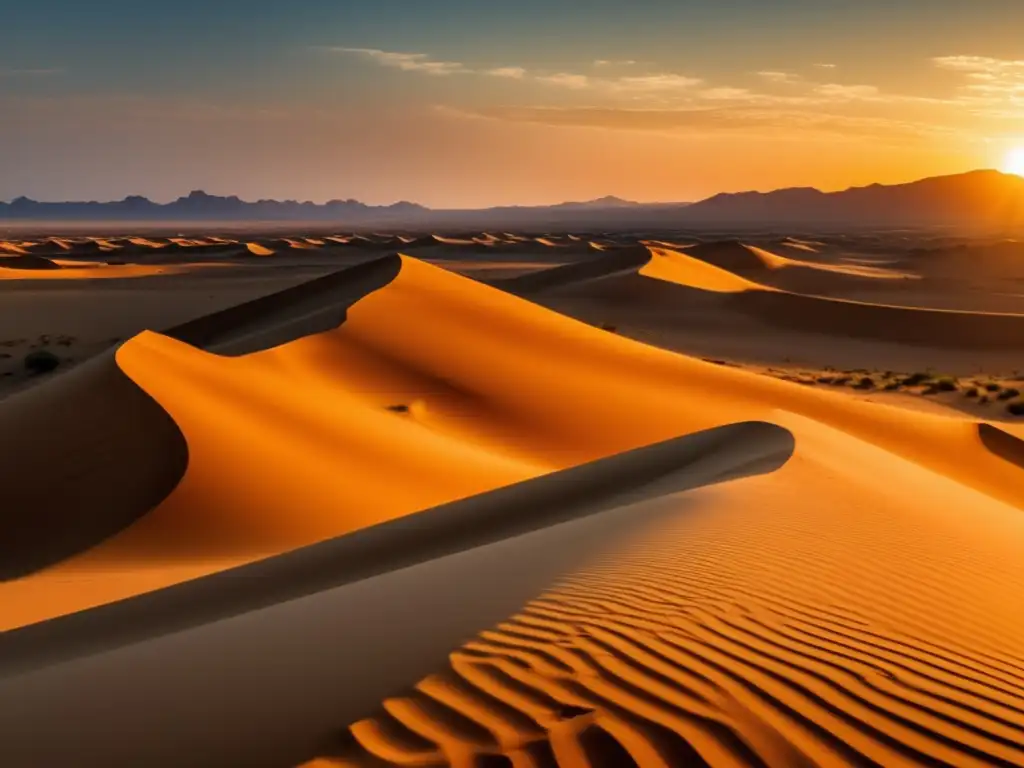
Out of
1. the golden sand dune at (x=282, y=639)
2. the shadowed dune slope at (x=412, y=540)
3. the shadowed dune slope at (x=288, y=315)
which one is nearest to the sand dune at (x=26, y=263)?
the shadowed dune slope at (x=288, y=315)

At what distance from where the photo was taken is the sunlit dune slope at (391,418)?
376 inches

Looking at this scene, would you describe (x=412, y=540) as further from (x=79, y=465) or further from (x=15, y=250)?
(x=15, y=250)

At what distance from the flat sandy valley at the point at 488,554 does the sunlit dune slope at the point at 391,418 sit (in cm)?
7

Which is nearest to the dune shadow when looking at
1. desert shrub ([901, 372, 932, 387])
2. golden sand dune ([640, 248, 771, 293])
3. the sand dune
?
desert shrub ([901, 372, 932, 387])

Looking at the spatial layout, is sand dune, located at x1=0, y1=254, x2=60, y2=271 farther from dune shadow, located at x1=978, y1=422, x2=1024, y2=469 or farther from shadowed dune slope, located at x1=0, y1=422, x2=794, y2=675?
shadowed dune slope, located at x1=0, y1=422, x2=794, y2=675

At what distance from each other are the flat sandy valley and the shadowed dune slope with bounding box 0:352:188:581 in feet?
0.15

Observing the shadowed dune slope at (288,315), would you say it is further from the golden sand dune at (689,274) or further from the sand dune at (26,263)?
the sand dune at (26,263)

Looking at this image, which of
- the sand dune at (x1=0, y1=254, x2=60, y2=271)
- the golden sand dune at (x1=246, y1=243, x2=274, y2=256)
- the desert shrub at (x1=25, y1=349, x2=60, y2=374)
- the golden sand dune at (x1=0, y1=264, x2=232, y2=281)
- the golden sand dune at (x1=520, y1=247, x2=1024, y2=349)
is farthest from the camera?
the golden sand dune at (x1=246, y1=243, x2=274, y2=256)

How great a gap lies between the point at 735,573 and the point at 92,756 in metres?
3.17

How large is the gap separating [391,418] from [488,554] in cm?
864

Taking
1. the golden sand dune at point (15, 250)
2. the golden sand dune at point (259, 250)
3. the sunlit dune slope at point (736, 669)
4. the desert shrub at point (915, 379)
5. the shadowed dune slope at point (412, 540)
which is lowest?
the golden sand dune at point (15, 250)

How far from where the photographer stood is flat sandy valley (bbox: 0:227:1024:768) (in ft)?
10.3

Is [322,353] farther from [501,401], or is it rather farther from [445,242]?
[445,242]

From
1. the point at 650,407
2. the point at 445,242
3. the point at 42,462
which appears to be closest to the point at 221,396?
the point at 42,462
